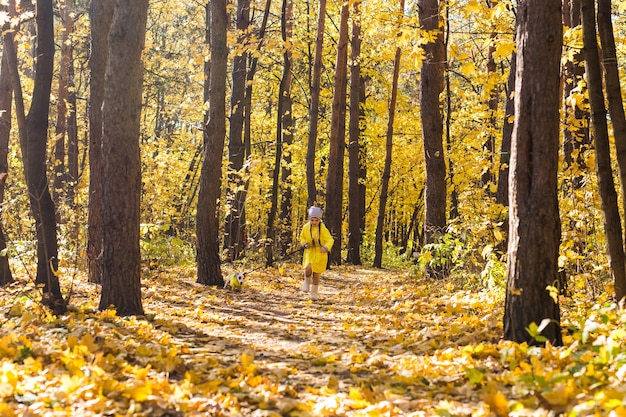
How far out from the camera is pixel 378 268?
20750 mm

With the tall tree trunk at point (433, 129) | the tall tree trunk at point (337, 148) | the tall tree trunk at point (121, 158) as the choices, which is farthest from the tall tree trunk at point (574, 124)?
the tall tree trunk at point (337, 148)

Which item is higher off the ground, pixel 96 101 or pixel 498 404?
pixel 96 101

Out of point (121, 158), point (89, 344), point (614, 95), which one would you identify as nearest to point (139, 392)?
point (89, 344)

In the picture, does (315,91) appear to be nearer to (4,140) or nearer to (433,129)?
(433,129)

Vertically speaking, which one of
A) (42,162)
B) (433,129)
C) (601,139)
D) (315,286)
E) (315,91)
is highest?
(315,91)

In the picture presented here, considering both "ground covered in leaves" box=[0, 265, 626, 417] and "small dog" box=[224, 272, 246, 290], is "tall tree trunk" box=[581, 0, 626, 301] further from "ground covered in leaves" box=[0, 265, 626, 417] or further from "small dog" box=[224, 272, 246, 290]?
"small dog" box=[224, 272, 246, 290]

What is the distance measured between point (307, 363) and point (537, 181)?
271cm

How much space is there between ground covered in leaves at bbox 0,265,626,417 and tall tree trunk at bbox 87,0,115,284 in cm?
192

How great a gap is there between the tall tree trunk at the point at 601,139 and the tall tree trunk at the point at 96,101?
782 cm

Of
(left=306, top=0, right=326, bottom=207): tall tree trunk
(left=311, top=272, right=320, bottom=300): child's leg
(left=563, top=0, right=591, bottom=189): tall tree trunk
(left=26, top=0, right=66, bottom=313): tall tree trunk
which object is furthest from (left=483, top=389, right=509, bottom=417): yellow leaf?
(left=306, top=0, right=326, bottom=207): tall tree trunk

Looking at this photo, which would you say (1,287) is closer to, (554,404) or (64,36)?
(554,404)

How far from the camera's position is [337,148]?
1891 centimetres

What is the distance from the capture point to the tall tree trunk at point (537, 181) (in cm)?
511

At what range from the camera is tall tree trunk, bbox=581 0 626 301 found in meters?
5.36
